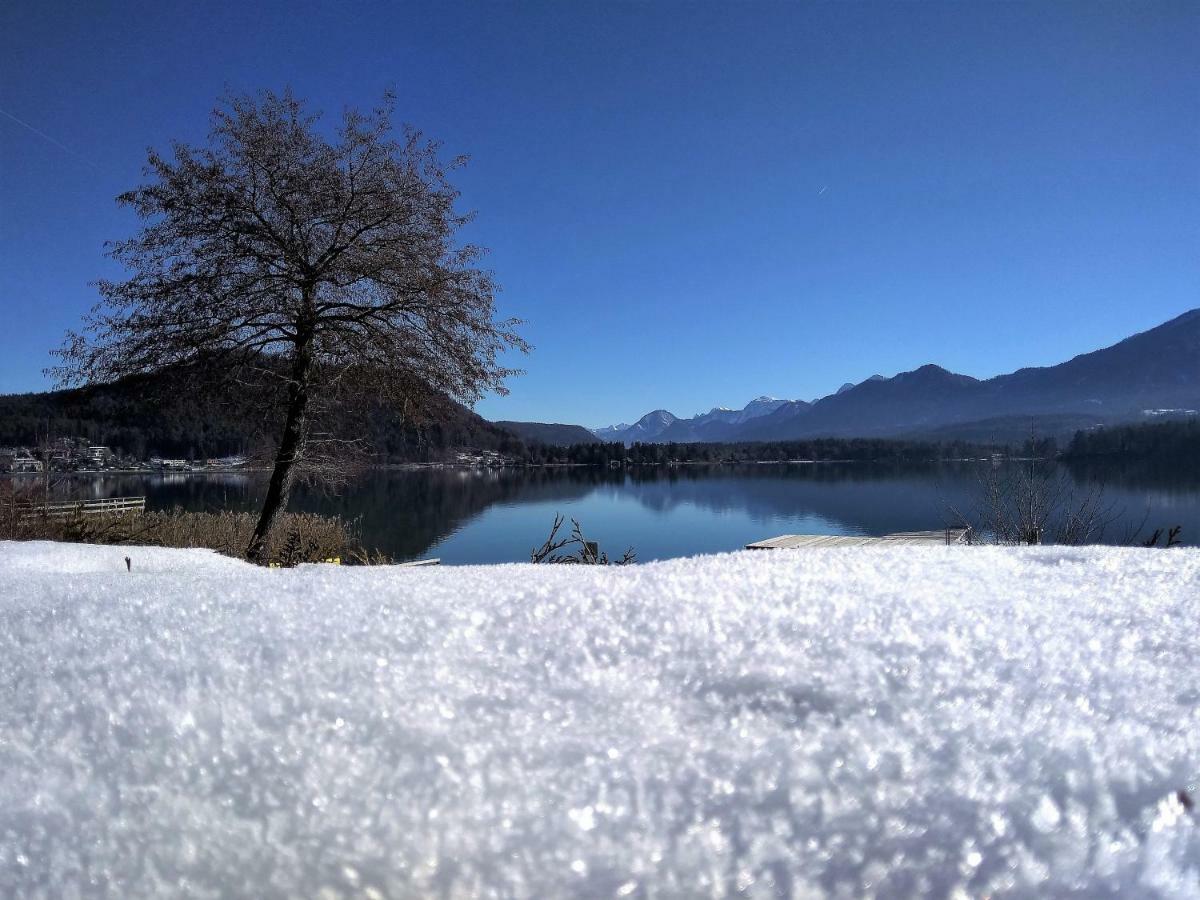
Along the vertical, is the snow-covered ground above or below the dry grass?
above

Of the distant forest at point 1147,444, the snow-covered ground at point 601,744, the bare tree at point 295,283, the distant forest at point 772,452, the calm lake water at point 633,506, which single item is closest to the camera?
the snow-covered ground at point 601,744

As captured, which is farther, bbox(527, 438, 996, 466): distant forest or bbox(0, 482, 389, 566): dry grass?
bbox(527, 438, 996, 466): distant forest

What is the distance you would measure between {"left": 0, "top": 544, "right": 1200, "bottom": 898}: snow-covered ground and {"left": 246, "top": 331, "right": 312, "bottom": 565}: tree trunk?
8.76 m

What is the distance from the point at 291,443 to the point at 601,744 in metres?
9.24

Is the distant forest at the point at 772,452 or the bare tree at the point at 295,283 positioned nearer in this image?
the bare tree at the point at 295,283

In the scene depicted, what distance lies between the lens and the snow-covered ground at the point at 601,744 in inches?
13.4

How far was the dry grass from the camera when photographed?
30.6 ft

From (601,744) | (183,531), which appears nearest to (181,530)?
(183,531)

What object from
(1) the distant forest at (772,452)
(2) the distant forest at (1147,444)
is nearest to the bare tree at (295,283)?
(2) the distant forest at (1147,444)

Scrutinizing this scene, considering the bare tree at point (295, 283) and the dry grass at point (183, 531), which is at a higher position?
the bare tree at point (295, 283)

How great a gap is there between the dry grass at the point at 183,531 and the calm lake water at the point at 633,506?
0.83 m

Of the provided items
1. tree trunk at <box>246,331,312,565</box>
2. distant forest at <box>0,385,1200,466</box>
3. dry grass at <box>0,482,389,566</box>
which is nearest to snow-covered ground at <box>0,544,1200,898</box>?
dry grass at <box>0,482,389,566</box>

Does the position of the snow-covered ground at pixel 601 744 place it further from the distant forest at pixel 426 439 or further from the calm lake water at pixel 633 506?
the calm lake water at pixel 633 506

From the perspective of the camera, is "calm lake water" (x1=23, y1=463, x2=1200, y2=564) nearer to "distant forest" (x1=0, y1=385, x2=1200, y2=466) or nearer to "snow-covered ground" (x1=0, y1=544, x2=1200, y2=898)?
"distant forest" (x1=0, y1=385, x2=1200, y2=466)
